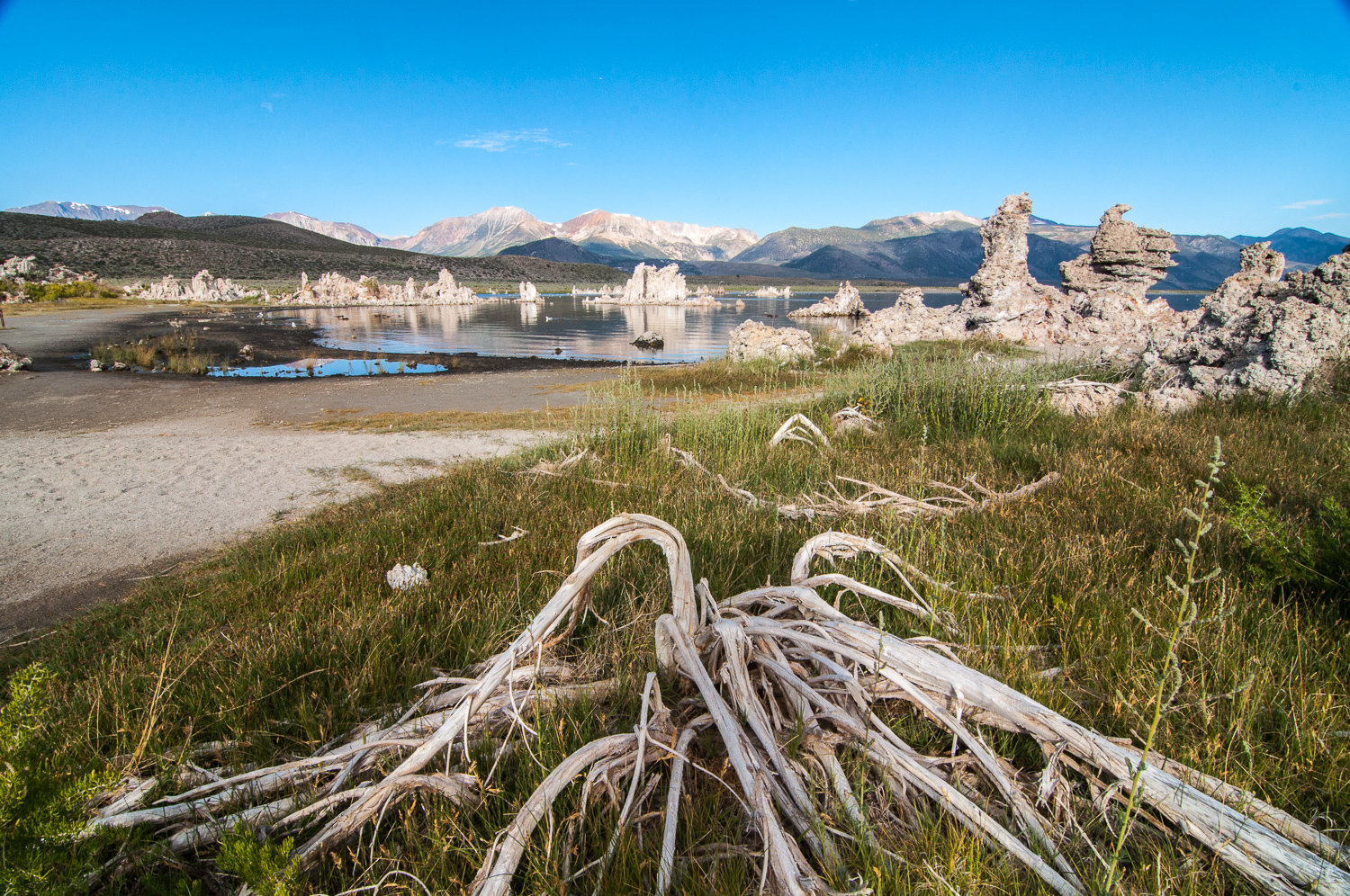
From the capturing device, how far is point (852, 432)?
6555 mm

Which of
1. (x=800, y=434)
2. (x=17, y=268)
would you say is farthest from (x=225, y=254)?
(x=800, y=434)

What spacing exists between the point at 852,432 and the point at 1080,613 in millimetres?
4339

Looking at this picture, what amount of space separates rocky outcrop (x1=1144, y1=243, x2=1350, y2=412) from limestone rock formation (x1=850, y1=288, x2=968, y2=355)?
1346cm

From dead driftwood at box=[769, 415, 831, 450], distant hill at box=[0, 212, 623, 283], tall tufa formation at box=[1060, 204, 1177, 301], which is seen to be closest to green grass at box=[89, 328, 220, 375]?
dead driftwood at box=[769, 415, 831, 450]

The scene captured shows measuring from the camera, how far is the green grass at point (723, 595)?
4.39ft

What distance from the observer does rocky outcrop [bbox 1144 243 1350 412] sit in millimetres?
5902

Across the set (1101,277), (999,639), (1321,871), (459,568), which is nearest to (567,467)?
(459,568)

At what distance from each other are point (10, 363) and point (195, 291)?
192ft

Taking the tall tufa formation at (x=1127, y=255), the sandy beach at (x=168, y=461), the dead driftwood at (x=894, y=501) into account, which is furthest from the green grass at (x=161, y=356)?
the tall tufa formation at (x=1127, y=255)

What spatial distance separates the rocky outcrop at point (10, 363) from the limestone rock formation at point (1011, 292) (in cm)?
2928

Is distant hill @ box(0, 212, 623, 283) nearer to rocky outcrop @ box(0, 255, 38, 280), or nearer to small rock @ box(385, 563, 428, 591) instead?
rocky outcrop @ box(0, 255, 38, 280)

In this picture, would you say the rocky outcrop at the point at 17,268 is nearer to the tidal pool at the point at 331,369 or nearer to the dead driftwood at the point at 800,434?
the tidal pool at the point at 331,369

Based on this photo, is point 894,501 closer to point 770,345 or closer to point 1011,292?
point 770,345

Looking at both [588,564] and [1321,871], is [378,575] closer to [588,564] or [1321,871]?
[588,564]
